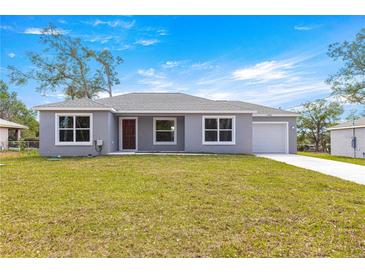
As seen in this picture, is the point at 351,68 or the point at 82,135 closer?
the point at 82,135

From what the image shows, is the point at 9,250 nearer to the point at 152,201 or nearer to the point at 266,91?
the point at 152,201

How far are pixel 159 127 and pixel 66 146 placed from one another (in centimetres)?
569

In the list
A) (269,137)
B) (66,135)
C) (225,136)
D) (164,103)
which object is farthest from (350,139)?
(66,135)

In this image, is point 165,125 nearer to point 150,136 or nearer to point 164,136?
point 164,136

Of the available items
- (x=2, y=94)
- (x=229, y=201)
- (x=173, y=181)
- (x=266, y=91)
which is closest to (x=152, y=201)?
(x=229, y=201)

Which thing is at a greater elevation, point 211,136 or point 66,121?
point 66,121

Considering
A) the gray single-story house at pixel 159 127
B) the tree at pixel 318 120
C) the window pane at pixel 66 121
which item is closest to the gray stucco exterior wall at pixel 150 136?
the gray single-story house at pixel 159 127

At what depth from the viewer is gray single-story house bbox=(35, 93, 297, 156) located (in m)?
13.9

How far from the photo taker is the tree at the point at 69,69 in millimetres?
26844

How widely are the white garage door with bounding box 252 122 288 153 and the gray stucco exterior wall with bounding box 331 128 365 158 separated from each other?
23.0 ft

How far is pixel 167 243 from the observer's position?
312 cm

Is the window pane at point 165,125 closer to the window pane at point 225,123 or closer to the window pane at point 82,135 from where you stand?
the window pane at point 225,123

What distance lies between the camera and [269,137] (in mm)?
17266
